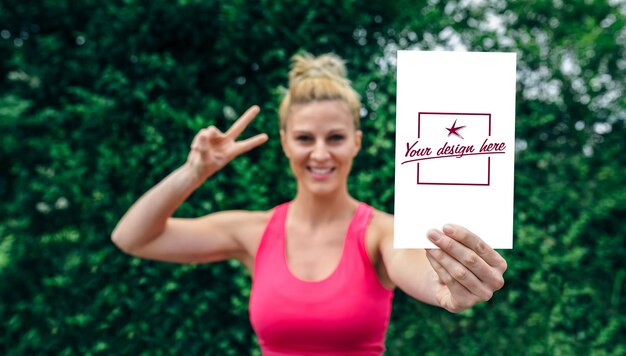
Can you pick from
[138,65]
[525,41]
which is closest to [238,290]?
[138,65]

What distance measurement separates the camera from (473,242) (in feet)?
4.38

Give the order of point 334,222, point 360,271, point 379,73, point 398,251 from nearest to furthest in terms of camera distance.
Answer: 1. point 398,251
2. point 360,271
3. point 334,222
4. point 379,73

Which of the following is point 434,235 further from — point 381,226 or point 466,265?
point 381,226

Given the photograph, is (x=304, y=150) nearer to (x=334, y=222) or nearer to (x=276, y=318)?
(x=334, y=222)

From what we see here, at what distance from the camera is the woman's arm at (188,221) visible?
2258 millimetres

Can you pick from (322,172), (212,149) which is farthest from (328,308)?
(212,149)

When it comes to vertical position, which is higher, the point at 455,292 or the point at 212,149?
the point at 212,149

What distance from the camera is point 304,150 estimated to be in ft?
7.36

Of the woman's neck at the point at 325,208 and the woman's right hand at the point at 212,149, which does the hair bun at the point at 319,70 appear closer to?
the woman's right hand at the point at 212,149

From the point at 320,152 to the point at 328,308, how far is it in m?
0.58

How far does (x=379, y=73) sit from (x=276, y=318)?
55.9 inches

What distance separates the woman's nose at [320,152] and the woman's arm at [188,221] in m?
0.25

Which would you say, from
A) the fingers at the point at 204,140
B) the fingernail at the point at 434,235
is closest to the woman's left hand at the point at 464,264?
the fingernail at the point at 434,235

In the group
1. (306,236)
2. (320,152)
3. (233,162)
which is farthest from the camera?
(233,162)
